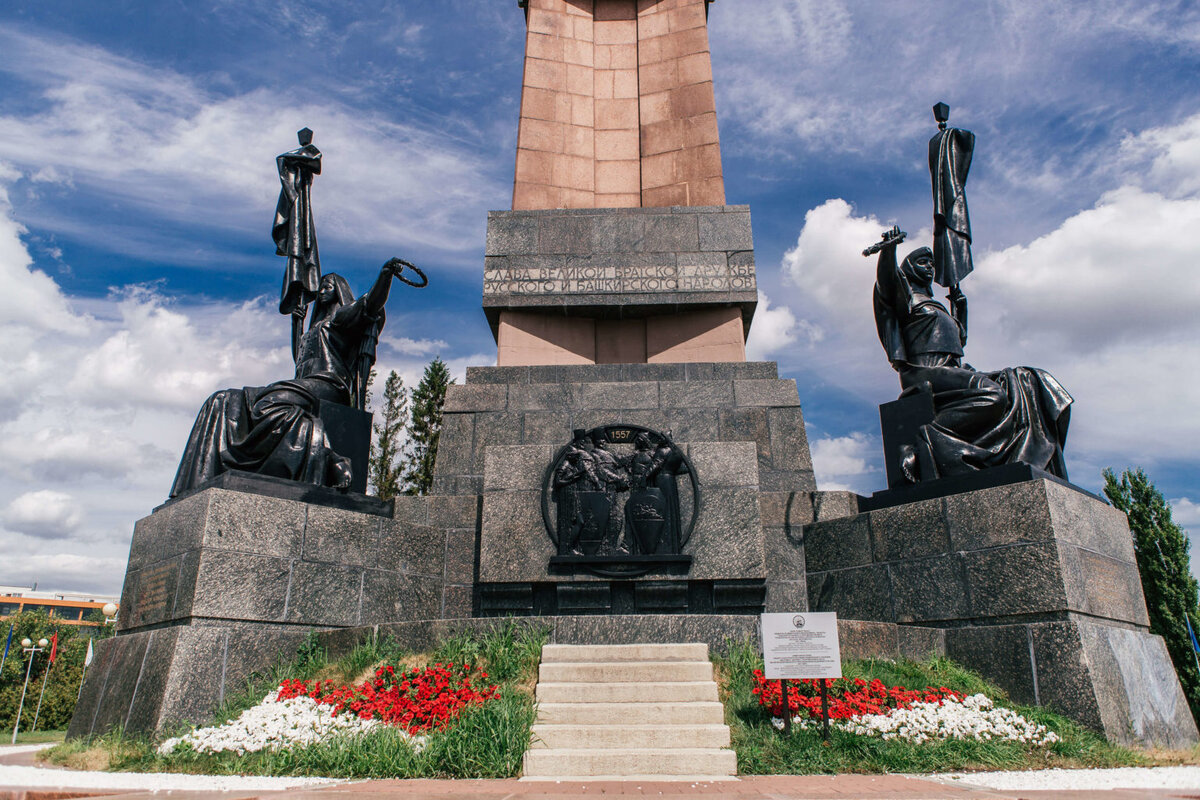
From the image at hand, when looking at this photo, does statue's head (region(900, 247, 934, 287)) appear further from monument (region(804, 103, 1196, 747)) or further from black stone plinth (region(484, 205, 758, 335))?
black stone plinth (region(484, 205, 758, 335))

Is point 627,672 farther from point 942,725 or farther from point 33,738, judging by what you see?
point 33,738

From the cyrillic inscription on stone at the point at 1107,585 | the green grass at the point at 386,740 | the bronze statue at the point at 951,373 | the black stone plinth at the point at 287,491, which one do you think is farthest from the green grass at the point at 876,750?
the black stone plinth at the point at 287,491

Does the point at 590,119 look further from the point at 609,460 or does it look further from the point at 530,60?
the point at 609,460

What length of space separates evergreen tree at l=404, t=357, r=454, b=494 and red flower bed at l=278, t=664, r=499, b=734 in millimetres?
27364

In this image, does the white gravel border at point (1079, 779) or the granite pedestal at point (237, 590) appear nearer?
the white gravel border at point (1079, 779)

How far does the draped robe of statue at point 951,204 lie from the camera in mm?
11422

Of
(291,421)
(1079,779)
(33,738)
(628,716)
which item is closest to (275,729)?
(628,716)

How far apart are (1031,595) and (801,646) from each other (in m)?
3.03

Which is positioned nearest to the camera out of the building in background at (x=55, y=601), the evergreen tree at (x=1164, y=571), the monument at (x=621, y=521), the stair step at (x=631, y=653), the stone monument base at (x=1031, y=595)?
the stone monument base at (x=1031, y=595)

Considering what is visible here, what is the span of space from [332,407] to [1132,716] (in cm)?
974

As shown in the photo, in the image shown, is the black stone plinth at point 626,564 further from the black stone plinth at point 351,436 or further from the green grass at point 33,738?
the green grass at point 33,738

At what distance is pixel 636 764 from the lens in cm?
638

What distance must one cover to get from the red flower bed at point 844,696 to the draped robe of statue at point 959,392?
3.19 metres

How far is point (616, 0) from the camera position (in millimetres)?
17125
